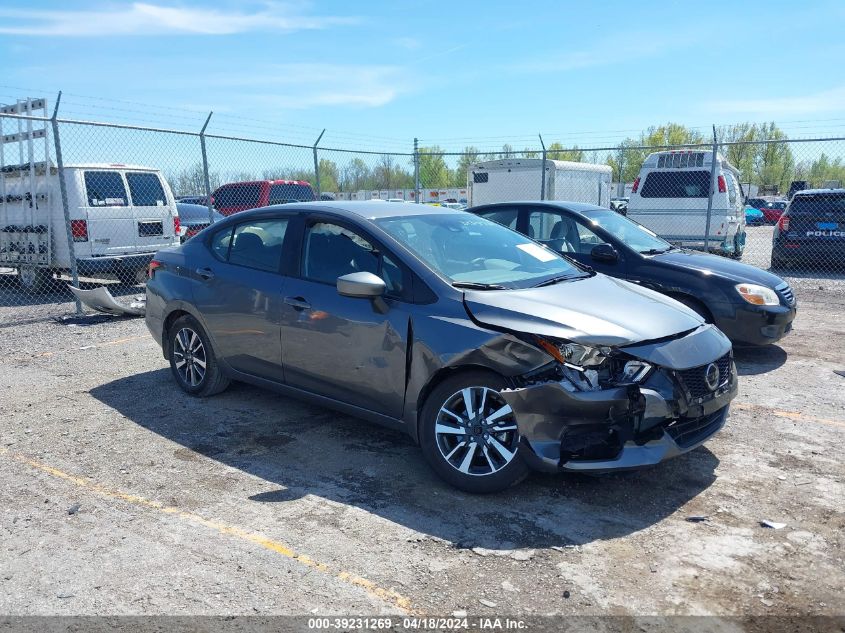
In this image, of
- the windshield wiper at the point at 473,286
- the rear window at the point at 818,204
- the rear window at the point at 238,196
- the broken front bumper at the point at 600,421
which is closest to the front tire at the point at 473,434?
the broken front bumper at the point at 600,421

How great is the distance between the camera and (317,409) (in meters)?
5.45

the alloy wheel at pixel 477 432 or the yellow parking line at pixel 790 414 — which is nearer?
the alloy wheel at pixel 477 432

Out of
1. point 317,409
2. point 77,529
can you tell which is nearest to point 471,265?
point 317,409

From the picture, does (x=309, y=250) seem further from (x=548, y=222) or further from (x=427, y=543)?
(x=548, y=222)

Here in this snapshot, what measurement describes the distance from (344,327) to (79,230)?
767 cm

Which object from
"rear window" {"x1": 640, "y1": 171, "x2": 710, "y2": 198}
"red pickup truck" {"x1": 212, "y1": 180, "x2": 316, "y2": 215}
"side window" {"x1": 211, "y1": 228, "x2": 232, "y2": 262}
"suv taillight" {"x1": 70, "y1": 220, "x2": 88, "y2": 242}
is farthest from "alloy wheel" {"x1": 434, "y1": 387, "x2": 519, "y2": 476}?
"rear window" {"x1": 640, "y1": 171, "x2": 710, "y2": 198}

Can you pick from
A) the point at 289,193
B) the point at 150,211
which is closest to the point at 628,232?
the point at 150,211

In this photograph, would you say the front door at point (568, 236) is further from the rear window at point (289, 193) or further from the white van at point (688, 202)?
the white van at point (688, 202)

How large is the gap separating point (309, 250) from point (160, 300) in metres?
1.79

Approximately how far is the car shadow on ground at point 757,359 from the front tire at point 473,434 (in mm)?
3636

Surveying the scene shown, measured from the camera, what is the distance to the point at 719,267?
6938 millimetres

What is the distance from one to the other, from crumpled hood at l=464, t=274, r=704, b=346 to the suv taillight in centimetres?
835

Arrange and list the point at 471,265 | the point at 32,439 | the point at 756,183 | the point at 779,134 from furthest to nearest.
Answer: the point at 779,134 < the point at 756,183 < the point at 32,439 < the point at 471,265

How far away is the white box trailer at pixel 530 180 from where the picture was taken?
52.7 feet
